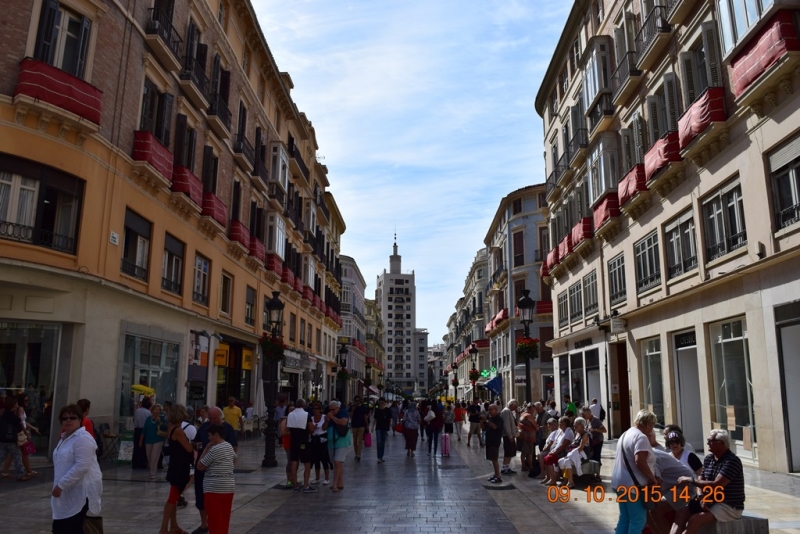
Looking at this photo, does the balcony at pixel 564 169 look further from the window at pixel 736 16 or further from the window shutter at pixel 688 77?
the window at pixel 736 16

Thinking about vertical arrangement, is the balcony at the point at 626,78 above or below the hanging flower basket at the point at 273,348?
above

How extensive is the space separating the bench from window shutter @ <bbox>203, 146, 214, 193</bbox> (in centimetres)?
2117

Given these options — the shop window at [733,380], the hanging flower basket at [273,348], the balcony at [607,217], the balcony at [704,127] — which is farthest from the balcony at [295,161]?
the shop window at [733,380]

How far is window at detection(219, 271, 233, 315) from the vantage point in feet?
87.8

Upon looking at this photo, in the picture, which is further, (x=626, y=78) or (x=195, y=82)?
(x=626, y=78)

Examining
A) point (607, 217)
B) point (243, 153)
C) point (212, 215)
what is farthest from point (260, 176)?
point (607, 217)

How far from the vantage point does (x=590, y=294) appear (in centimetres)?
2788

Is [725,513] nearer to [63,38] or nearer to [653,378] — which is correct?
[653,378]

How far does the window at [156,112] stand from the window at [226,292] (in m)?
8.26

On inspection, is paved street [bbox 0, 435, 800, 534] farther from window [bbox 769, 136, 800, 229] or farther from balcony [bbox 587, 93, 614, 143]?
balcony [bbox 587, 93, 614, 143]

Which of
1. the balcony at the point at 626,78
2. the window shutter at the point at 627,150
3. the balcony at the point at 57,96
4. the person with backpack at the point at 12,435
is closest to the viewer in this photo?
the person with backpack at the point at 12,435

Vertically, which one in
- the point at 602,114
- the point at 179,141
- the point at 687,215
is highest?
the point at 602,114

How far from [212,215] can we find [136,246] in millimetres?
5224

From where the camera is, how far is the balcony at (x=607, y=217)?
920 inches
